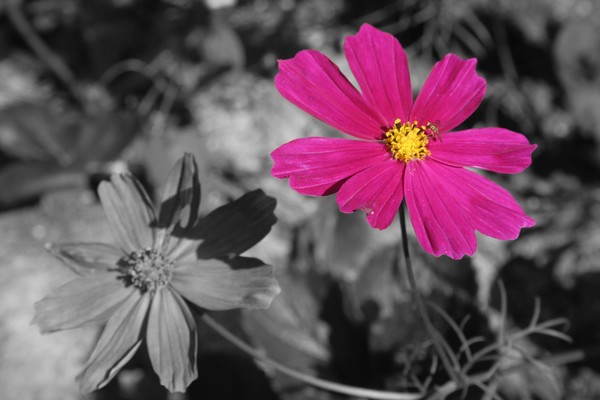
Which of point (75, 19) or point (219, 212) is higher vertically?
point (75, 19)

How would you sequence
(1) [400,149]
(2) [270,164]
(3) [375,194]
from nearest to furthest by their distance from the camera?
(3) [375,194], (1) [400,149], (2) [270,164]

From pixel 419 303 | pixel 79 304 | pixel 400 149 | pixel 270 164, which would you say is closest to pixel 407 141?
pixel 400 149

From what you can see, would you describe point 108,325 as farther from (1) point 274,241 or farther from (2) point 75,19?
(2) point 75,19

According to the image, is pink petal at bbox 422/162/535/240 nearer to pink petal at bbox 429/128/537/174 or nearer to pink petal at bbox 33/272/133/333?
pink petal at bbox 429/128/537/174

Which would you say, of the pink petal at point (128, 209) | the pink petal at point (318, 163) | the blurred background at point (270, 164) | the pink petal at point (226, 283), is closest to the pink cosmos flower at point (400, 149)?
the pink petal at point (318, 163)

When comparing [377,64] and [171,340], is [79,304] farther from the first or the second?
[377,64]

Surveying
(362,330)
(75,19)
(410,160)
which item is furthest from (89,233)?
(410,160)

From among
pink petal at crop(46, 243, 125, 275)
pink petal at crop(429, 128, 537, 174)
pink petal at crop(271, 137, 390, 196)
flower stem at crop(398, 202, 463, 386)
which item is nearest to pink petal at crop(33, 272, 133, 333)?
pink petal at crop(46, 243, 125, 275)
